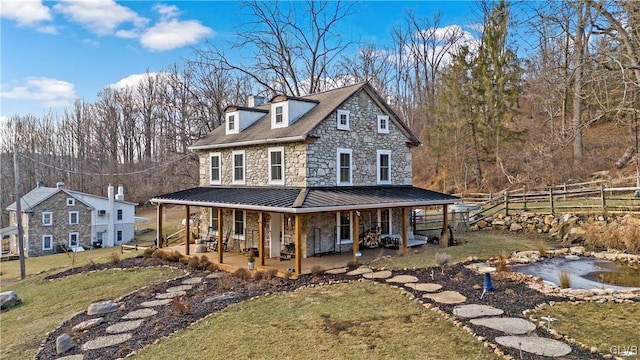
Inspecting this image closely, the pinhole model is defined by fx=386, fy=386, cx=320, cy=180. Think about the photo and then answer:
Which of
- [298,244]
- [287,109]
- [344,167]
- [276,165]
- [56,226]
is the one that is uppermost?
[287,109]

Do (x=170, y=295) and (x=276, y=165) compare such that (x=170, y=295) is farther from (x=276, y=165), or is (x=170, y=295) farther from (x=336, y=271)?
(x=276, y=165)

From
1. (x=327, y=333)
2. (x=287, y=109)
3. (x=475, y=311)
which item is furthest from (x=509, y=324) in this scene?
(x=287, y=109)

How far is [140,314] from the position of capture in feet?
30.4

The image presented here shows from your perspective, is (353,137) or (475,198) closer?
(353,137)

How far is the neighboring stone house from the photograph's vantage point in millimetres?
30391

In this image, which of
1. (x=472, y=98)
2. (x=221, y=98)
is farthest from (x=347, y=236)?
(x=221, y=98)

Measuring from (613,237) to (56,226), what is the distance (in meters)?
36.1

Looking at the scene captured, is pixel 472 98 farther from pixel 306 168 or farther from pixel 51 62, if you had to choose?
pixel 51 62

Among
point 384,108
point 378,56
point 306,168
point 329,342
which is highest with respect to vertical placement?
point 378,56

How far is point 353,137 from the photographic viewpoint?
49.2 feet

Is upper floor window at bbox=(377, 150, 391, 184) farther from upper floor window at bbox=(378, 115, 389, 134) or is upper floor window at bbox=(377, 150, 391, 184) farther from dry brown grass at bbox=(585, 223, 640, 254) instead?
dry brown grass at bbox=(585, 223, 640, 254)

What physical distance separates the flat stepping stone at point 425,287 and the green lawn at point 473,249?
1.94m

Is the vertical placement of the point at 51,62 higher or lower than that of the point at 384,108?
higher

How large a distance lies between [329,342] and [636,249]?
11.4 m
